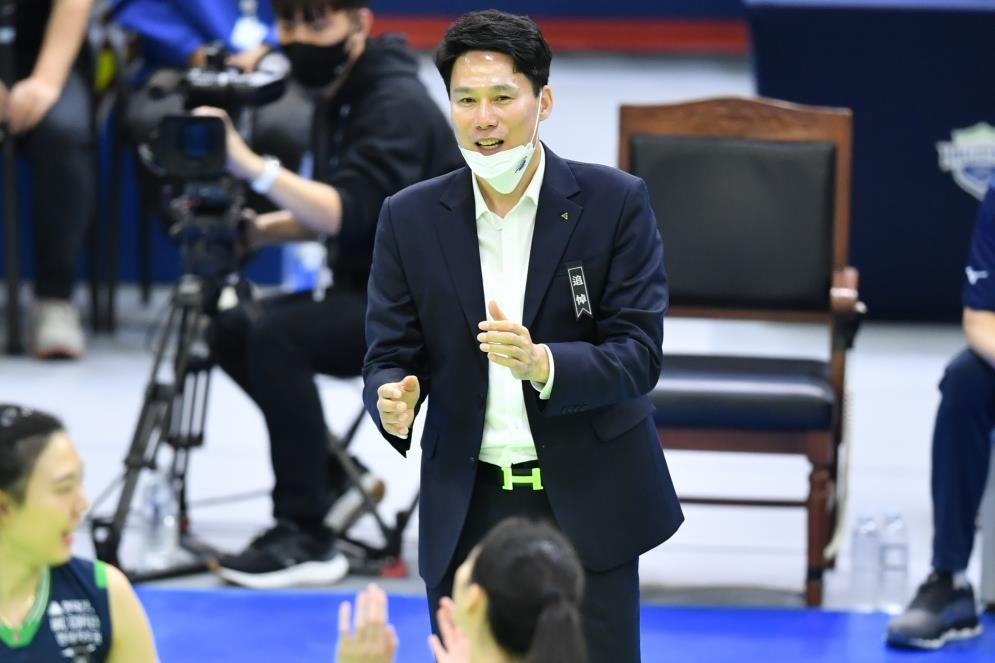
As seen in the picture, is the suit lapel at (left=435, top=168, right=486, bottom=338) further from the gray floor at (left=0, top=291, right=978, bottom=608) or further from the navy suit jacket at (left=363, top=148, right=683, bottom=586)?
the gray floor at (left=0, top=291, right=978, bottom=608)

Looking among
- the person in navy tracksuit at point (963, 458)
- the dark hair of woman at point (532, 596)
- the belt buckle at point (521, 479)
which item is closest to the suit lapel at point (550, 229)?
the belt buckle at point (521, 479)

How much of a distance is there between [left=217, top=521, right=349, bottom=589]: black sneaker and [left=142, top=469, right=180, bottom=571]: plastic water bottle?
0.21 m

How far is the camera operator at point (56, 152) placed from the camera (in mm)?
7223

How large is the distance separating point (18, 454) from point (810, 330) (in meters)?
5.74

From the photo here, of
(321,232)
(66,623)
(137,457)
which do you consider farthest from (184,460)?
(66,623)

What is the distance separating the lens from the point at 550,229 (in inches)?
117

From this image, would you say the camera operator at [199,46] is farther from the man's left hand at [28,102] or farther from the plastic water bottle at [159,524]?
the plastic water bottle at [159,524]

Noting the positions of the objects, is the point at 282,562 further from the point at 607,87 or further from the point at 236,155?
the point at 607,87

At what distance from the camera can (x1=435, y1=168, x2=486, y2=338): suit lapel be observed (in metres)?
2.97

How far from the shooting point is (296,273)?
8.71 m

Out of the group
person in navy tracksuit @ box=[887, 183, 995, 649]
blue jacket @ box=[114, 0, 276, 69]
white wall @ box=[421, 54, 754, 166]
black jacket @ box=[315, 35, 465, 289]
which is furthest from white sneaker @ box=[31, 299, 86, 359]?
person in navy tracksuit @ box=[887, 183, 995, 649]

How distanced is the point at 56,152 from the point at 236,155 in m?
2.70

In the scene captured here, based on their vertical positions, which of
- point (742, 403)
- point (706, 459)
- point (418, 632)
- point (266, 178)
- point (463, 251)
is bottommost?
point (706, 459)

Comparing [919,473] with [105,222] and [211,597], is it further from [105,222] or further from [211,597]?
[105,222]
